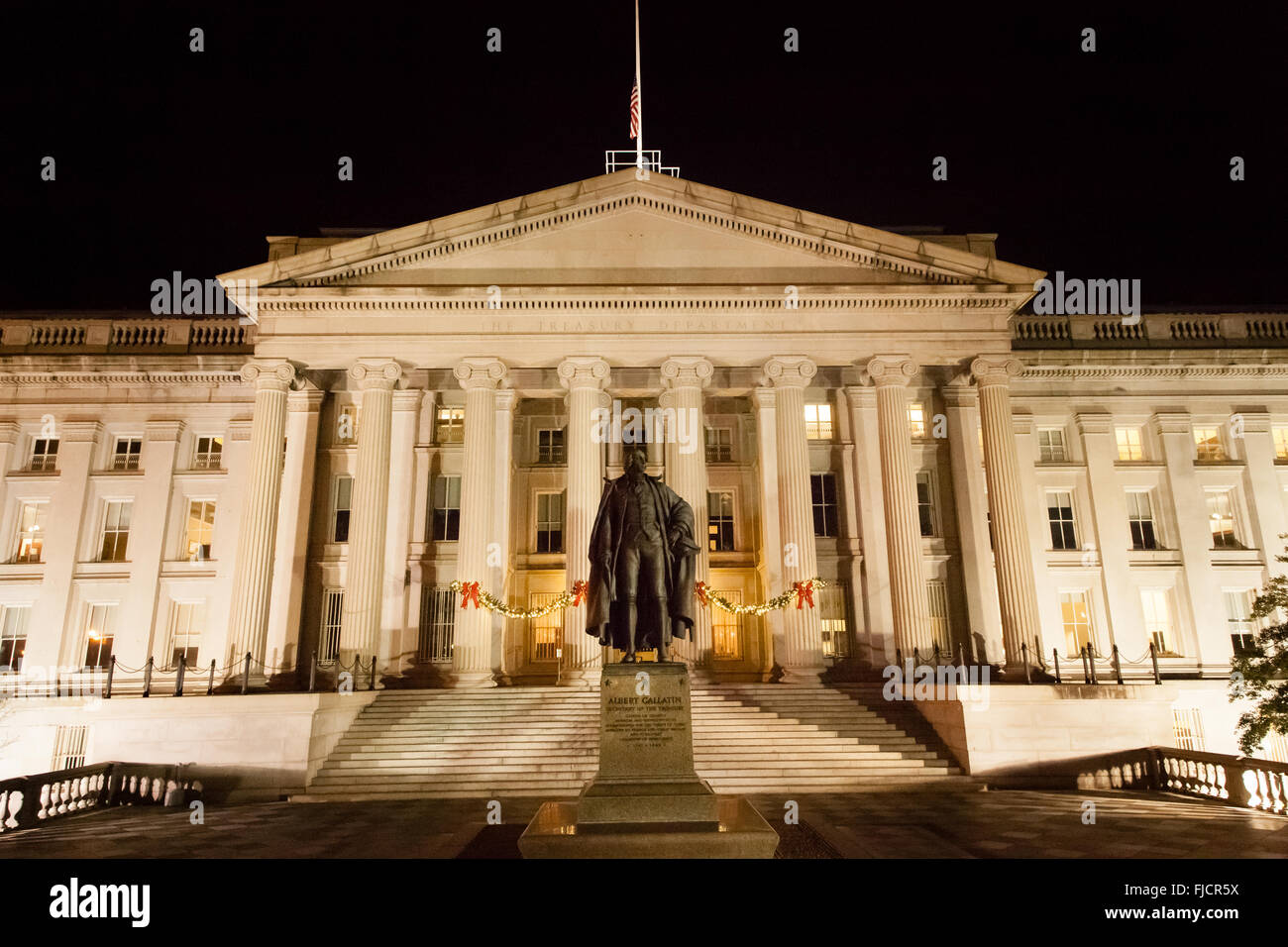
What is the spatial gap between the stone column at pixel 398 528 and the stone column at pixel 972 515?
60.6 ft

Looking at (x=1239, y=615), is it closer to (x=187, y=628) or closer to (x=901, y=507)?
(x=901, y=507)

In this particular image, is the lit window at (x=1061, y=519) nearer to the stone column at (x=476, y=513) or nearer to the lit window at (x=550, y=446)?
the lit window at (x=550, y=446)

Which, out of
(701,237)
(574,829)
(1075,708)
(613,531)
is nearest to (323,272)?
(701,237)

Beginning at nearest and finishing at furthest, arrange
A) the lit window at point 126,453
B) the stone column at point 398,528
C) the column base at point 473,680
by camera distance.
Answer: the column base at point 473,680
the stone column at point 398,528
the lit window at point 126,453

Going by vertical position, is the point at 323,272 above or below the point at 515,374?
above

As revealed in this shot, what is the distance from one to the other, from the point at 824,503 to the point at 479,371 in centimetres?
1282

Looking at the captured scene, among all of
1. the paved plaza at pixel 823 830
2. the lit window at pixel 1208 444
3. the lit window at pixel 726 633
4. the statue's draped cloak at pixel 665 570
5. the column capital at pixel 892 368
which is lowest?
the paved plaza at pixel 823 830

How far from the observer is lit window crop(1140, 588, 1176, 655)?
28625 mm

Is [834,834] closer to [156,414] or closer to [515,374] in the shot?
[515,374]

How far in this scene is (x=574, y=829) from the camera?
907cm

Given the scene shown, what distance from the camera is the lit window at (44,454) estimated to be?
3003 cm

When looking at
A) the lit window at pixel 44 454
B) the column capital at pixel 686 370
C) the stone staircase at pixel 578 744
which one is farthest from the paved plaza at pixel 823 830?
the lit window at pixel 44 454

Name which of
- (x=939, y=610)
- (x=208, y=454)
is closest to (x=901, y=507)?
(x=939, y=610)
